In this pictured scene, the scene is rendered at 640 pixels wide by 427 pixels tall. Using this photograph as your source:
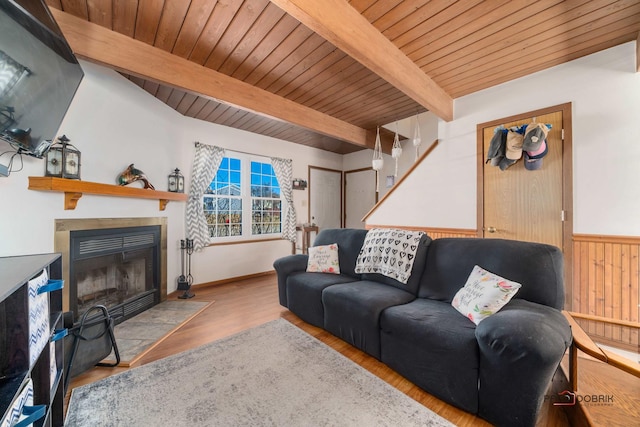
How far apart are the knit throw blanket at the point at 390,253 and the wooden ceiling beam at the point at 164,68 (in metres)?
1.79

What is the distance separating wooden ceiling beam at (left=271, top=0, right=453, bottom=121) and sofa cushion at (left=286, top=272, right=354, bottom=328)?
190 centimetres

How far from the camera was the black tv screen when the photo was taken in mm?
1066

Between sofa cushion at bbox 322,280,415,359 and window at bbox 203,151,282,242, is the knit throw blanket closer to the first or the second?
sofa cushion at bbox 322,280,415,359

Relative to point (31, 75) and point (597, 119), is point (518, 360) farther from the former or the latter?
point (31, 75)

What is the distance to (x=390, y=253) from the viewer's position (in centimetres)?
231

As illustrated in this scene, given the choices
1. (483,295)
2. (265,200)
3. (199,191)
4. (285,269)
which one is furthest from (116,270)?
Answer: (483,295)

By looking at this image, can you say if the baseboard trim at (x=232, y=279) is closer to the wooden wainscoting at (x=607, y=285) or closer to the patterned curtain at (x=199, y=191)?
the patterned curtain at (x=199, y=191)

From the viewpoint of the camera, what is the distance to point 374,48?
1.88 m

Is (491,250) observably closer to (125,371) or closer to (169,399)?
(169,399)

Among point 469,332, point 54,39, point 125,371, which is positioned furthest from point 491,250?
point 54,39

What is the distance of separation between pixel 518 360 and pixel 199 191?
3825 mm

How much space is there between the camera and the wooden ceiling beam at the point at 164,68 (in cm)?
180

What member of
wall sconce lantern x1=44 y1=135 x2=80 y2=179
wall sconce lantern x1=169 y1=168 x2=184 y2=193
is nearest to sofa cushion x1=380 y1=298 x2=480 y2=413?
wall sconce lantern x1=44 y1=135 x2=80 y2=179

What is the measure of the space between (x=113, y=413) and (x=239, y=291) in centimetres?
218
